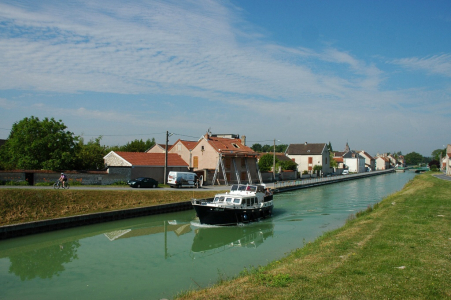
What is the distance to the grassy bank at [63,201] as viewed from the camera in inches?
990

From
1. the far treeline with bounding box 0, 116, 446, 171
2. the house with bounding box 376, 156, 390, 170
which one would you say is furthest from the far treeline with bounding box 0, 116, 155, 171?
the house with bounding box 376, 156, 390, 170

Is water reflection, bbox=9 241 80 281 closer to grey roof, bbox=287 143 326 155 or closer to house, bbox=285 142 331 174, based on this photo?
house, bbox=285 142 331 174

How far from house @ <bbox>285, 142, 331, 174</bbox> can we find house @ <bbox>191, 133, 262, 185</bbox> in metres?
36.4

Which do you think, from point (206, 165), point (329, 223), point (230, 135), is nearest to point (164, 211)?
point (329, 223)

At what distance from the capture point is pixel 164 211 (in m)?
33.2

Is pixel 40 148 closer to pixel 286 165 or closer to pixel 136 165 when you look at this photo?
pixel 136 165

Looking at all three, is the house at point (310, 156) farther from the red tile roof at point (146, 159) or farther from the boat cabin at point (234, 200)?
the boat cabin at point (234, 200)

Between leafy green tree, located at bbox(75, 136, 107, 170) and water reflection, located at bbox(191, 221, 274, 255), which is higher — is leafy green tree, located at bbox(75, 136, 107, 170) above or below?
above

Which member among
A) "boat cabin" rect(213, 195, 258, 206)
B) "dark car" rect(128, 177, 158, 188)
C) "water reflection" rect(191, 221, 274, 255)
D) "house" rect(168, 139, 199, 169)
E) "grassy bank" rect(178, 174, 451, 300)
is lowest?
"water reflection" rect(191, 221, 274, 255)

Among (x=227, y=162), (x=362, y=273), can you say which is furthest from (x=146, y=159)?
(x=362, y=273)

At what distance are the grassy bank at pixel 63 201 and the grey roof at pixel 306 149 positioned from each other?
62472 millimetres

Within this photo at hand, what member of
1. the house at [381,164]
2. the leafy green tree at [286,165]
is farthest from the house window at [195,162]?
the house at [381,164]

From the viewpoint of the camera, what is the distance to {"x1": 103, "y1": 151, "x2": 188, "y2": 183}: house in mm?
44062

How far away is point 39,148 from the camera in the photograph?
42344 millimetres
